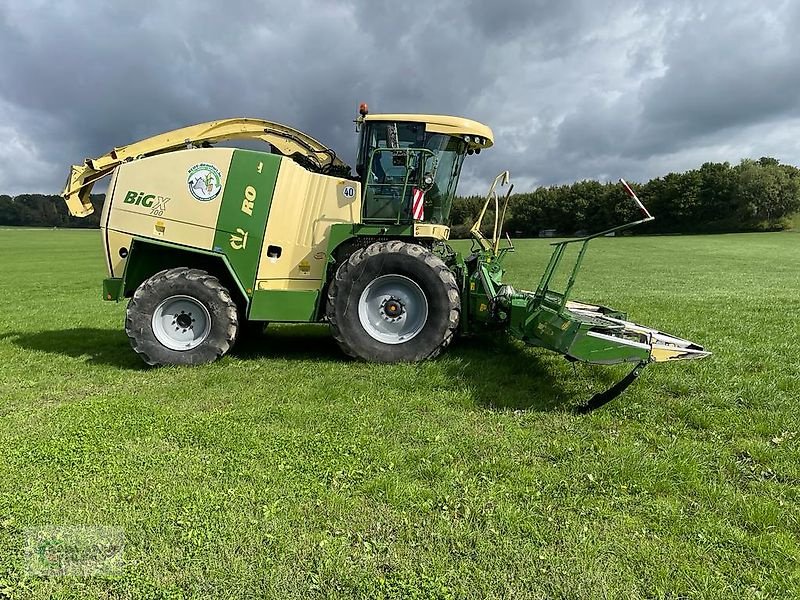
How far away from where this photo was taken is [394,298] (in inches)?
261

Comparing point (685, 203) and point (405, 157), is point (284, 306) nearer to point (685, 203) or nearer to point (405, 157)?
point (405, 157)

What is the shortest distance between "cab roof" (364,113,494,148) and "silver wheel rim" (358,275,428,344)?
202cm

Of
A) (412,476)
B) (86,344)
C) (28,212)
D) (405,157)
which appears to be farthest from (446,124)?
(28,212)

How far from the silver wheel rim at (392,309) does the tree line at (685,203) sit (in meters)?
54.4

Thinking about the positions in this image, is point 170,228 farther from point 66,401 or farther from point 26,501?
point 26,501

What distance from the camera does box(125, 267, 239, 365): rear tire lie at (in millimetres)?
6461

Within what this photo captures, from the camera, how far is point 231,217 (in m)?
6.63

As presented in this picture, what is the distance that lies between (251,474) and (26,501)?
4.51 feet

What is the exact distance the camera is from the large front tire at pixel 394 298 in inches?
252

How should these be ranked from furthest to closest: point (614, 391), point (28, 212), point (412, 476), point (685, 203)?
1. point (28, 212)
2. point (685, 203)
3. point (614, 391)
4. point (412, 476)

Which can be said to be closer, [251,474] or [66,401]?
[251,474]

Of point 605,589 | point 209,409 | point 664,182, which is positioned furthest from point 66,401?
point 664,182

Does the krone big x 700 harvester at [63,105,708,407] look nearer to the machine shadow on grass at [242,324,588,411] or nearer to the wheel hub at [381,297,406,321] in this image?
the wheel hub at [381,297,406,321]

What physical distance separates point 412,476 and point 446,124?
4.68 m
